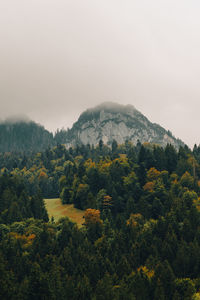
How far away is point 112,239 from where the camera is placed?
78688 millimetres

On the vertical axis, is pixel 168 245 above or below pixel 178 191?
below

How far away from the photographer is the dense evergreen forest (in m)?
53.7

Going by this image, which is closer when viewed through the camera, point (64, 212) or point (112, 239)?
point (112, 239)

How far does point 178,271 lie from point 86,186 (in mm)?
59770

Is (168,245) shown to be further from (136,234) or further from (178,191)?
(178,191)

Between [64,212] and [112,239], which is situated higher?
[64,212]

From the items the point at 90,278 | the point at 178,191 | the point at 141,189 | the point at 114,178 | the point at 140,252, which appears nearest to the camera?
the point at 90,278

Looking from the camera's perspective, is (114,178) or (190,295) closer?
(190,295)

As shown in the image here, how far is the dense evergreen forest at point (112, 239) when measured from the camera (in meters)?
53.7

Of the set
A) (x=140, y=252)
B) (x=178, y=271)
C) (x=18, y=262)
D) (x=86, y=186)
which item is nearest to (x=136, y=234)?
(x=140, y=252)

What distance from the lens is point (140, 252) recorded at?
2803 inches

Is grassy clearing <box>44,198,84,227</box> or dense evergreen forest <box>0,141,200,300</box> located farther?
grassy clearing <box>44,198,84,227</box>

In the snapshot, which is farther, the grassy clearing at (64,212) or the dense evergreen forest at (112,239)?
the grassy clearing at (64,212)

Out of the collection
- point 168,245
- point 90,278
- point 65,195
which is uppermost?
point 65,195
